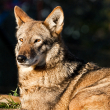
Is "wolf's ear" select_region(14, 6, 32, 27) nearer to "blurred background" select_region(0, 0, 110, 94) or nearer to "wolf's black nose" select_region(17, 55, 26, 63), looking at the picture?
"wolf's black nose" select_region(17, 55, 26, 63)

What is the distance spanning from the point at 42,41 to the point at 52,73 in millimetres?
702

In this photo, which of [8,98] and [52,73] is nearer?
[52,73]

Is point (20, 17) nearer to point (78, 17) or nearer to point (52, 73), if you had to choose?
point (52, 73)

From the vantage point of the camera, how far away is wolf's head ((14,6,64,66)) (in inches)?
173

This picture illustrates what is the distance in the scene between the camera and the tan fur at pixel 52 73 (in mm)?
4176

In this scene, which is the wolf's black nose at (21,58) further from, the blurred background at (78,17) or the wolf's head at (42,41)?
the blurred background at (78,17)

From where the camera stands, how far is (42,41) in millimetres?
4582

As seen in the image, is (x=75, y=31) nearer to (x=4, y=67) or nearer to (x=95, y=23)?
(x=95, y=23)

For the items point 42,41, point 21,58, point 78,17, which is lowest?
point 78,17

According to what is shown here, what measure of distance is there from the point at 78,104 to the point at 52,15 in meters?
1.91

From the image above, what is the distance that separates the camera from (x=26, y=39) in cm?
459

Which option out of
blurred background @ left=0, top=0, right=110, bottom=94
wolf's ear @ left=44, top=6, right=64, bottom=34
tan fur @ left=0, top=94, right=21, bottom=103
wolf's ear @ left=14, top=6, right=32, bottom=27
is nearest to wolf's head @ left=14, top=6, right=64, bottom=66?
wolf's ear @ left=44, top=6, right=64, bottom=34

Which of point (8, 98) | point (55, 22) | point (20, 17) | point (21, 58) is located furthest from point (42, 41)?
point (8, 98)

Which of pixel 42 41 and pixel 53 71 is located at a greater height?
pixel 42 41
